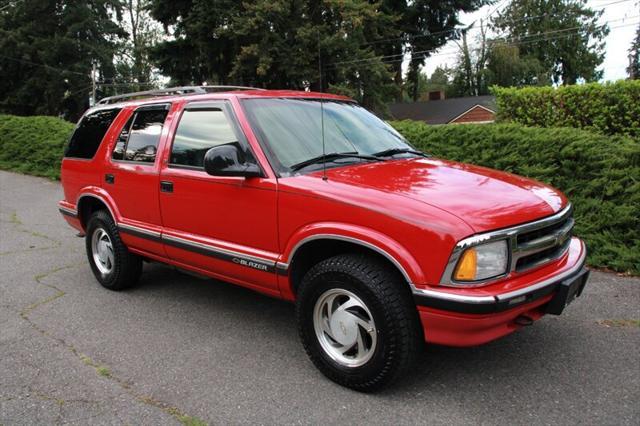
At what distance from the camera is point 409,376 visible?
11.0 feet

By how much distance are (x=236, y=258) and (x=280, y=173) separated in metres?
0.71

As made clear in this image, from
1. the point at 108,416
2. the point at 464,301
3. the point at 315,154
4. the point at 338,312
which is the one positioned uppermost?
the point at 315,154

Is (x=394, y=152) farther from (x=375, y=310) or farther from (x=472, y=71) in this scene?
(x=472, y=71)

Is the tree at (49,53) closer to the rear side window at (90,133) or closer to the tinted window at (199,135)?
the rear side window at (90,133)

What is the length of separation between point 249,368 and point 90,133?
332 centimetres

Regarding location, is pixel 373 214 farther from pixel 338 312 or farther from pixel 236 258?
pixel 236 258

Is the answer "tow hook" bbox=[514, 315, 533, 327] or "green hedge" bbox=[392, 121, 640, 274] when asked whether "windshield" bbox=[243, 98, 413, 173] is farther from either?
"green hedge" bbox=[392, 121, 640, 274]

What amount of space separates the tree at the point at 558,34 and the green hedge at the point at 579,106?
52.4 meters

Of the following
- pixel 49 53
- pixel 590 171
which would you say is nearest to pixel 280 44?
pixel 49 53

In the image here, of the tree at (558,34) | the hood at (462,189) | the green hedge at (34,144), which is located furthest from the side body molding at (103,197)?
the tree at (558,34)

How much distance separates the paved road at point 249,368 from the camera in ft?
9.77

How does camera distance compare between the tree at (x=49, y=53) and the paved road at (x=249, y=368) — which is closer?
Result: the paved road at (x=249, y=368)

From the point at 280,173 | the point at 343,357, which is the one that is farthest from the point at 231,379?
the point at 280,173

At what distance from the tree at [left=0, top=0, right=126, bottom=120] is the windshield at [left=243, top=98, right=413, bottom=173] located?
4188 cm
